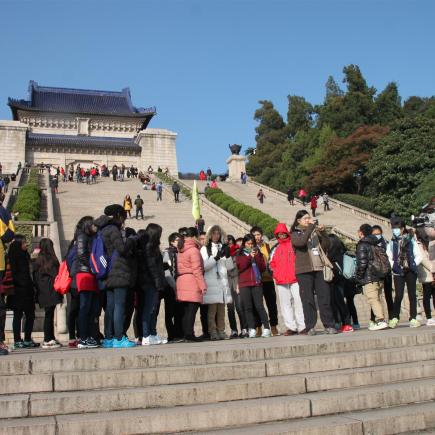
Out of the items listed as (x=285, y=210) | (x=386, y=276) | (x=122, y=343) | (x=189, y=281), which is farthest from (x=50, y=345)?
(x=285, y=210)

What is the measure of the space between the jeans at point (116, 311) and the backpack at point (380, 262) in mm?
3410

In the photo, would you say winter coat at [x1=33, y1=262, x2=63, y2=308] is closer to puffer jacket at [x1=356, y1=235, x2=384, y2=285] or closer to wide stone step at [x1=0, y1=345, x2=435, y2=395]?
wide stone step at [x1=0, y1=345, x2=435, y2=395]

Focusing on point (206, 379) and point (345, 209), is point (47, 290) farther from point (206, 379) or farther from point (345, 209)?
point (345, 209)

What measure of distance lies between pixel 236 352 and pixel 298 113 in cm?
5519

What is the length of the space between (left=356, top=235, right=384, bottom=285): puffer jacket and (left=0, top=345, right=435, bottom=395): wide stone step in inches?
81.4

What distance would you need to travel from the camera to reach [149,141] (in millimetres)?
51719

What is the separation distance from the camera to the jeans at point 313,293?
25.7ft

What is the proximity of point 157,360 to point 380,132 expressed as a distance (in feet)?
121

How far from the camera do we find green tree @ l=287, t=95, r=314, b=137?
5925 centimetres

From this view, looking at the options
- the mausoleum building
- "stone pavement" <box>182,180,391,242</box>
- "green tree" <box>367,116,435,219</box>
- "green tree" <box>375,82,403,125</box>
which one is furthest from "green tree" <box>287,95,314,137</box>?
"green tree" <box>367,116,435,219</box>

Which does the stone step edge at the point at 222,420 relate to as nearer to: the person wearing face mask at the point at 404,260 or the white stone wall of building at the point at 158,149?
the person wearing face mask at the point at 404,260

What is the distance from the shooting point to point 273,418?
467 cm

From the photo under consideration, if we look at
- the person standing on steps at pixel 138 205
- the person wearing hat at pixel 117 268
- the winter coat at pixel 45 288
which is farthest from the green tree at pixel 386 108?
the person wearing hat at pixel 117 268

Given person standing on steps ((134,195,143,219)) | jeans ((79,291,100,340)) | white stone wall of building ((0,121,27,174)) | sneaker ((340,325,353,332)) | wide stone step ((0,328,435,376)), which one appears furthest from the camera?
white stone wall of building ((0,121,27,174))
